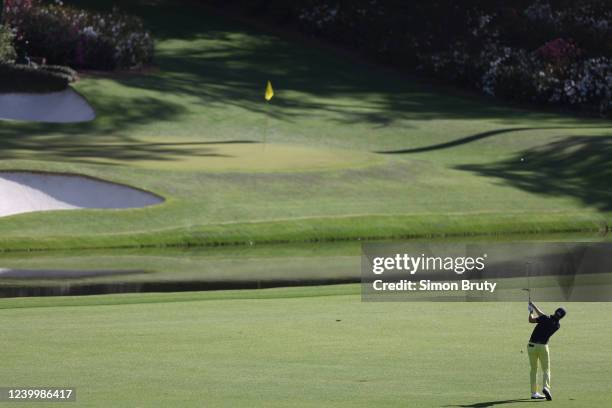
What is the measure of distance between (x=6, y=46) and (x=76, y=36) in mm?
3584

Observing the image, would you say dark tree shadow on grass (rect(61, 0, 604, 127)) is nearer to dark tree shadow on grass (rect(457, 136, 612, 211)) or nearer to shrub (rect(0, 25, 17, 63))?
shrub (rect(0, 25, 17, 63))

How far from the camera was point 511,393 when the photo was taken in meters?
12.1

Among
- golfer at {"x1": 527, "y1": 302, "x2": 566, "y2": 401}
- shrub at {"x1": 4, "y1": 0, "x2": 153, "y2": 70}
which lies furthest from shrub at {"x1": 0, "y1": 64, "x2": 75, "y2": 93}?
golfer at {"x1": 527, "y1": 302, "x2": 566, "y2": 401}

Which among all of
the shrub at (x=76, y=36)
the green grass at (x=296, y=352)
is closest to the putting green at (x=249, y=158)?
the shrub at (x=76, y=36)

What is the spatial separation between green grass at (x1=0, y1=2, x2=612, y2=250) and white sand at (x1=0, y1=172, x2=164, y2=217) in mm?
378

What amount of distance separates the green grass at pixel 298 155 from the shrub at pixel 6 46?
2.42 meters

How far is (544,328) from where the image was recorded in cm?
1162

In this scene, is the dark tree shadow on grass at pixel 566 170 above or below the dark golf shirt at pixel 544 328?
below

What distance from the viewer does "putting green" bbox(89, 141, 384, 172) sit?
118 ft

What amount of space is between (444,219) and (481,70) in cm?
2187

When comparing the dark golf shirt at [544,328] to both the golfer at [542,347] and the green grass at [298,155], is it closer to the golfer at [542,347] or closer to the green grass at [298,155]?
the golfer at [542,347]

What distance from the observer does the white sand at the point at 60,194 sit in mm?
31672

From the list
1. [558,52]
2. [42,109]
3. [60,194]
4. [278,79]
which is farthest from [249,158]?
[558,52]

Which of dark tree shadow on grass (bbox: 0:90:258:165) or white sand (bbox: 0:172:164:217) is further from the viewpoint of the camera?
dark tree shadow on grass (bbox: 0:90:258:165)
